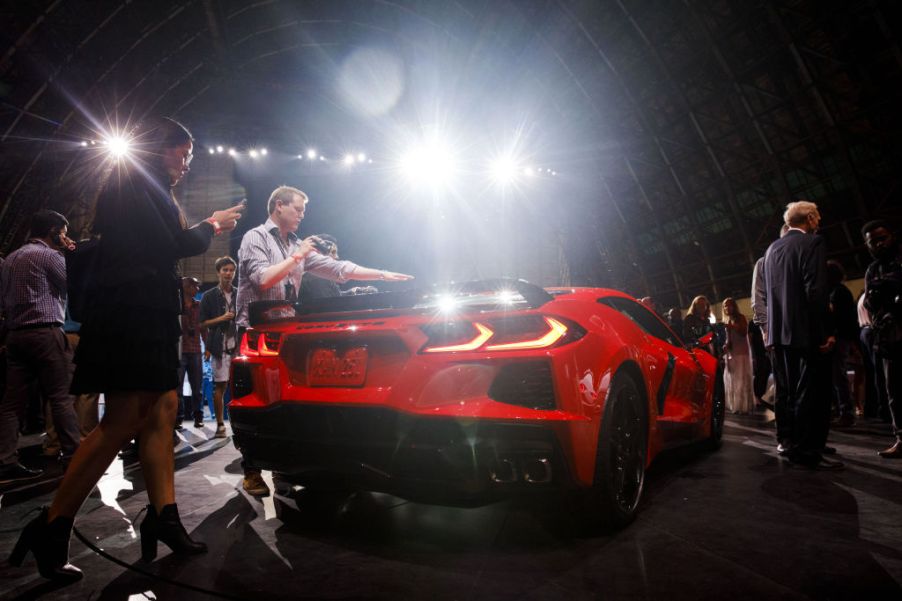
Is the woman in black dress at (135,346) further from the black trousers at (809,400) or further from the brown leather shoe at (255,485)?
the black trousers at (809,400)

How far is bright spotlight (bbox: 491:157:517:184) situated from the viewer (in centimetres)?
1627

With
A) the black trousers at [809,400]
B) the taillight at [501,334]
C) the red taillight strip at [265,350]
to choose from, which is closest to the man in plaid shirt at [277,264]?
the red taillight strip at [265,350]

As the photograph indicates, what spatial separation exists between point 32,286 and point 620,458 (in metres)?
4.30

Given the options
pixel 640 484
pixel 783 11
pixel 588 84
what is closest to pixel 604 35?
pixel 588 84

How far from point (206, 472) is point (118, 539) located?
1.52 metres

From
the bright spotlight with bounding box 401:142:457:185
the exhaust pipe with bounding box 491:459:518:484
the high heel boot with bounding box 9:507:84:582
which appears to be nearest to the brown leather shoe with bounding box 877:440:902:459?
the exhaust pipe with bounding box 491:459:518:484

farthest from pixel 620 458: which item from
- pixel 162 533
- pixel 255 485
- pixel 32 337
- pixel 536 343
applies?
pixel 32 337

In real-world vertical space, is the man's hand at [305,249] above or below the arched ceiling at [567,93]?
below

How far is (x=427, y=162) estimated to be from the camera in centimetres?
1609

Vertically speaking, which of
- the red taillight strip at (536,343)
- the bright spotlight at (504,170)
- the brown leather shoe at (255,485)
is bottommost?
the brown leather shoe at (255,485)

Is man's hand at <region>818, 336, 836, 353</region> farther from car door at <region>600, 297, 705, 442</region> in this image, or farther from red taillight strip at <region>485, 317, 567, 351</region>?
red taillight strip at <region>485, 317, 567, 351</region>

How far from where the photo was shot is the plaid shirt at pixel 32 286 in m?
3.78

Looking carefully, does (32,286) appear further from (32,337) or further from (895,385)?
(895,385)

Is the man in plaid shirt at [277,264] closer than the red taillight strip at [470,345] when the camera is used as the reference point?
No
